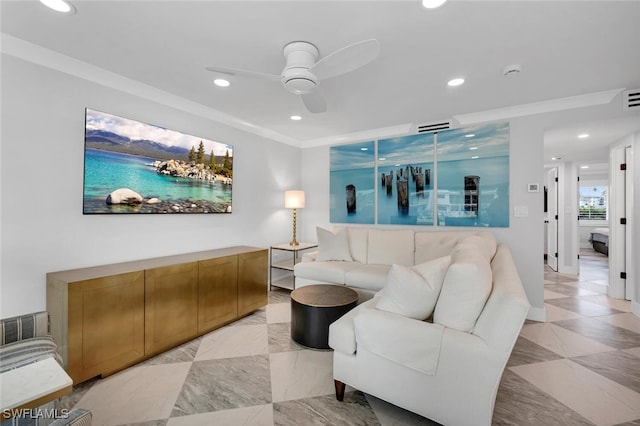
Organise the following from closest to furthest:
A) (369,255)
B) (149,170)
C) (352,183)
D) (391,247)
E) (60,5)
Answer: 1. (60,5)
2. (149,170)
3. (391,247)
4. (369,255)
5. (352,183)

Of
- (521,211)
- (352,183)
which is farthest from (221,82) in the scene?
(521,211)

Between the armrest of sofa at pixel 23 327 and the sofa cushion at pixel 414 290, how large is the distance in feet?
7.02

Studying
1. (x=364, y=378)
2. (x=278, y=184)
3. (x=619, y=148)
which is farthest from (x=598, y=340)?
(x=278, y=184)

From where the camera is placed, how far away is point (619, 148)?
3842 mm

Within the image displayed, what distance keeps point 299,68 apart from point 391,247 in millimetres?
2533

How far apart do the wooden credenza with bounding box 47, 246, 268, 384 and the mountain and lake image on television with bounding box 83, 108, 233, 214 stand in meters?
0.56

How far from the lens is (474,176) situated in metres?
3.49

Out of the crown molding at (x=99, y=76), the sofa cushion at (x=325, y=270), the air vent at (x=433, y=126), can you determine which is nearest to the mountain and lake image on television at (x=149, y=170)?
the crown molding at (x=99, y=76)

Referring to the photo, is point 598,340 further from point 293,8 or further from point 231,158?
point 231,158

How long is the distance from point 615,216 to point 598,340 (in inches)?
93.6

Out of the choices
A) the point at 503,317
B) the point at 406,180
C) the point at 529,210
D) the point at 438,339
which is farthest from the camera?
the point at 406,180

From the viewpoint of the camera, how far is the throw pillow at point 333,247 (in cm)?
379

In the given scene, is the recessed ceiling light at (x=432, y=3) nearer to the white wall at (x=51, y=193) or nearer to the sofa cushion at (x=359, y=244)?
the white wall at (x=51, y=193)

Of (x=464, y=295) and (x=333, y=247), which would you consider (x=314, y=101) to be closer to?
(x=464, y=295)
